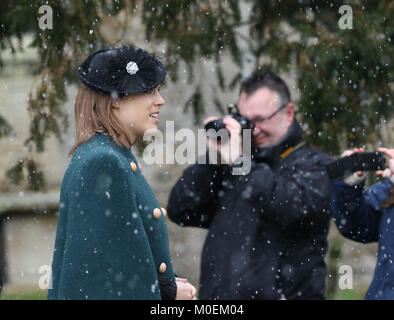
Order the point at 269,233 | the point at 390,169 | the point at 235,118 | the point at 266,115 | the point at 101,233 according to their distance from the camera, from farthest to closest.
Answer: the point at 266,115
the point at 235,118
the point at 269,233
the point at 390,169
the point at 101,233

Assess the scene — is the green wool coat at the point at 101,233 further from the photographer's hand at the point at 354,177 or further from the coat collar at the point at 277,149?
the coat collar at the point at 277,149

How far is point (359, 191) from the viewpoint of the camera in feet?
14.1

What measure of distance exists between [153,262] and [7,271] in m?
7.31

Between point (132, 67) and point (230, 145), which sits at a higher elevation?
point (132, 67)

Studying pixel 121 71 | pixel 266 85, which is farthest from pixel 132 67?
pixel 266 85

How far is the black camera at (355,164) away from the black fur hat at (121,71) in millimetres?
1347

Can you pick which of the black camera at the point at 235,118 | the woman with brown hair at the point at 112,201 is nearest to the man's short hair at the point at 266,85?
the black camera at the point at 235,118

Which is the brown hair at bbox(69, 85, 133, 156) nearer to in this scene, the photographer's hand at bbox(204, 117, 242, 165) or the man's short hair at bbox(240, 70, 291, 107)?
the photographer's hand at bbox(204, 117, 242, 165)

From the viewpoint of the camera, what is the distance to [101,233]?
2908 millimetres

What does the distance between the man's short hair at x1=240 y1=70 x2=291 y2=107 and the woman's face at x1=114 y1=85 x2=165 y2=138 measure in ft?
5.63

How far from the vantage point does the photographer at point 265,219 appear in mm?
4332

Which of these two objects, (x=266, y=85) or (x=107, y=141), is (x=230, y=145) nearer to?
(x=266, y=85)

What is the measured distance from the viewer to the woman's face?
10.3 ft

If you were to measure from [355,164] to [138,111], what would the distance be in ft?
4.79
